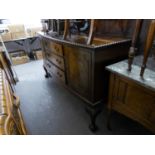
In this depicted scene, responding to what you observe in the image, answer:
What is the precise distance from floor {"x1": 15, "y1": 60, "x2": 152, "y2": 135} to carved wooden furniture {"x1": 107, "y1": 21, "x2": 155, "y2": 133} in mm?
498

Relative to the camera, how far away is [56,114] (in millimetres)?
1920

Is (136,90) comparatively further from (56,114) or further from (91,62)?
(56,114)

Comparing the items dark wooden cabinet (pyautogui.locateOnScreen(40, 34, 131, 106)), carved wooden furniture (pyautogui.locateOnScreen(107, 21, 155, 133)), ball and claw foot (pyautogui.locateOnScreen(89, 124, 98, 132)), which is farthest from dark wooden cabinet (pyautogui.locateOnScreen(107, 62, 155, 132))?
ball and claw foot (pyautogui.locateOnScreen(89, 124, 98, 132))

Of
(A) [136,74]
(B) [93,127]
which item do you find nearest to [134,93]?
(A) [136,74]

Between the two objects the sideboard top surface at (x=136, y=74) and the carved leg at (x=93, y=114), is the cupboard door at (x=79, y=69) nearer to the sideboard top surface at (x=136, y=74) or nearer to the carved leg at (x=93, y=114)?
the carved leg at (x=93, y=114)

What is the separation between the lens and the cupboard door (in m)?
1.34

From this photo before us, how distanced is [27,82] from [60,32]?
1341 mm

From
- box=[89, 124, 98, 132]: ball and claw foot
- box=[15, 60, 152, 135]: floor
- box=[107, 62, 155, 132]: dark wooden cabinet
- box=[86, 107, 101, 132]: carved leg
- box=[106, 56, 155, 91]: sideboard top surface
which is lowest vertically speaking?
box=[15, 60, 152, 135]: floor

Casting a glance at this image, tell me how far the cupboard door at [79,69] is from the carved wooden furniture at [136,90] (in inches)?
10.0

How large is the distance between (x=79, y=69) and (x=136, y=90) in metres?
0.63

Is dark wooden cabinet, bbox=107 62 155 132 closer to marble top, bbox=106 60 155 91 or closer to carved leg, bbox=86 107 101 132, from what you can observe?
marble top, bbox=106 60 155 91

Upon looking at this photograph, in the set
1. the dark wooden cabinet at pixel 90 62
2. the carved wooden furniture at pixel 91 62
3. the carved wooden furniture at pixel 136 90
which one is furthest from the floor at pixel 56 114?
the carved wooden furniture at pixel 136 90
